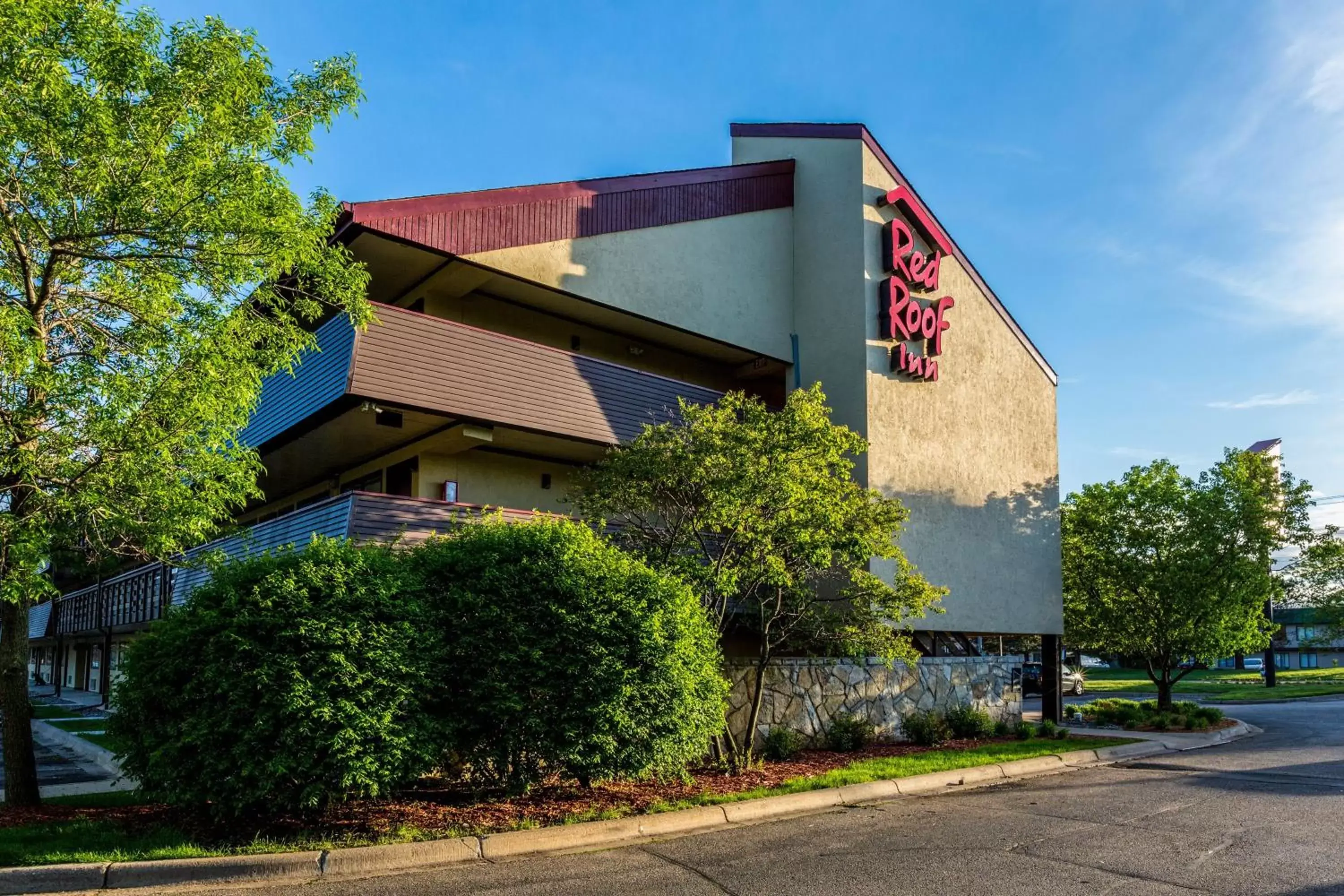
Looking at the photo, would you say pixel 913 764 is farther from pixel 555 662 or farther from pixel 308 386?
pixel 308 386

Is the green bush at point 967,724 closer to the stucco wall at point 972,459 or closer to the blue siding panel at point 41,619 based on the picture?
the stucco wall at point 972,459

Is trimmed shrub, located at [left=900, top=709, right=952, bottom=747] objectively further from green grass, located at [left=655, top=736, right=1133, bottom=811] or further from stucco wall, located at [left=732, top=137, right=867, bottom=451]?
stucco wall, located at [left=732, top=137, right=867, bottom=451]

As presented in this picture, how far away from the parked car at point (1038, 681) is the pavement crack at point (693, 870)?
107ft

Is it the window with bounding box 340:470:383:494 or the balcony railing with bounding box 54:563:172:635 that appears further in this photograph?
the balcony railing with bounding box 54:563:172:635

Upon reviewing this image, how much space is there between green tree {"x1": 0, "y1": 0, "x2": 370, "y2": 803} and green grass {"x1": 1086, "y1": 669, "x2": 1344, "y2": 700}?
36.9 metres

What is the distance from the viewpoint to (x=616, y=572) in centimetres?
1067

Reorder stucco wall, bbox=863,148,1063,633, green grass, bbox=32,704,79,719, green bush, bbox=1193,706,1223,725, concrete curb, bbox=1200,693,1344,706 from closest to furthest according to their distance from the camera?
stucco wall, bbox=863,148,1063,633, green bush, bbox=1193,706,1223,725, green grass, bbox=32,704,79,719, concrete curb, bbox=1200,693,1344,706

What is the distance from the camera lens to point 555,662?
10.0m

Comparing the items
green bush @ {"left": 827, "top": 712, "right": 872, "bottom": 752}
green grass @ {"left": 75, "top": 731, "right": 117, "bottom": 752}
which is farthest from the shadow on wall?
green grass @ {"left": 75, "top": 731, "right": 117, "bottom": 752}

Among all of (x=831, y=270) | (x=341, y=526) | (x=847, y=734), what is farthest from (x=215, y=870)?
(x=831, y=270)

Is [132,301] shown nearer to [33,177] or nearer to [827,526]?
[33,177]

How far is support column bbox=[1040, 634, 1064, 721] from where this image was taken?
2253 centimetres

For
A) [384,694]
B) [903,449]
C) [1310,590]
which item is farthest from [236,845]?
[1310,590]

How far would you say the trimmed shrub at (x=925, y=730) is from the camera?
17.1 metres
